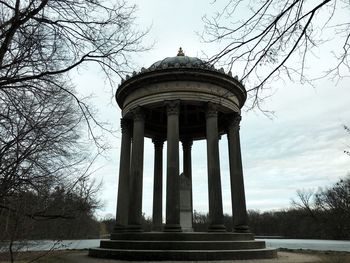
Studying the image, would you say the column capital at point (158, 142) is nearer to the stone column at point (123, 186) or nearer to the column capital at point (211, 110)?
the stone column at point (123, 186)

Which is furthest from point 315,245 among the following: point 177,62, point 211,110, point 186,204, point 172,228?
point 177,62

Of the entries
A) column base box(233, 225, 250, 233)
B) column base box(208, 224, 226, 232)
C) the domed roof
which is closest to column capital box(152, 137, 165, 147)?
the domed roof

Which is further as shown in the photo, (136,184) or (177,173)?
(136,184)

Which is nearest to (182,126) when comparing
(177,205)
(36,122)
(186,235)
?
(177,205)

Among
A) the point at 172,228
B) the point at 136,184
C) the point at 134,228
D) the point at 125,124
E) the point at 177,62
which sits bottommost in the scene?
the point at 172,228

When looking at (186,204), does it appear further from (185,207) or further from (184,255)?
(184,255)

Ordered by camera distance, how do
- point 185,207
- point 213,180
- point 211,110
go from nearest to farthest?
point 213,180 → point 211,110 → point 185,207

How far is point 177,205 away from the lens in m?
24.7

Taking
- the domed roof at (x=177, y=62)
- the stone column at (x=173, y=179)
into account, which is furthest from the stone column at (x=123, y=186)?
the domed roof at (x=177, y=62)

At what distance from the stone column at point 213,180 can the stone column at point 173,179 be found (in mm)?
2600

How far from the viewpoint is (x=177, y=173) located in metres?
25.4

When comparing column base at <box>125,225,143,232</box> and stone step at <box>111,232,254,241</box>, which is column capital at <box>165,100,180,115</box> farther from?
stone step at <box>111,232,254,241</box>

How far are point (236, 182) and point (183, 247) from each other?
8.92 metres

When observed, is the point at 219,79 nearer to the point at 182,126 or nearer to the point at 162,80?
the point at 162,80
